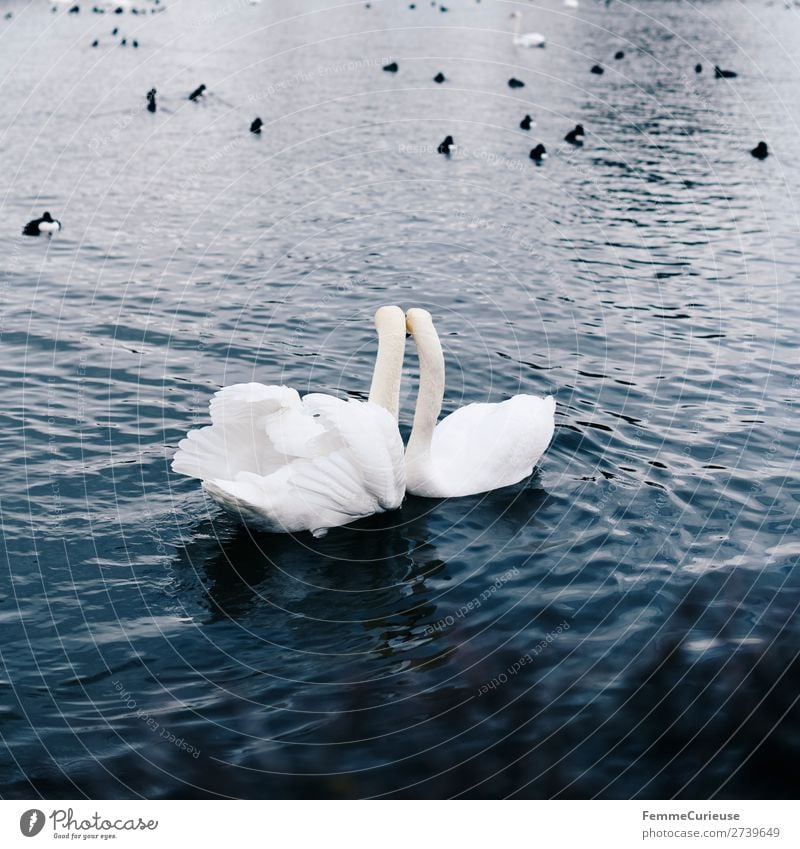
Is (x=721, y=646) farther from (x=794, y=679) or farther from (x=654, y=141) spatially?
(x=654, y=141)

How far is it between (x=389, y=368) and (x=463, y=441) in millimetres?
1792

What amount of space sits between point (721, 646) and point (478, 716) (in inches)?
109

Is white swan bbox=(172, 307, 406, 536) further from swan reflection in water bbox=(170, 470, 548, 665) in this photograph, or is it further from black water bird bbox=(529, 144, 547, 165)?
black water bird bbox=(529, 144, 547, 165)

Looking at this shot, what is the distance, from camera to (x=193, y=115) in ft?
122

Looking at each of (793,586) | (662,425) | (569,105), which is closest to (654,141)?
(569,105)

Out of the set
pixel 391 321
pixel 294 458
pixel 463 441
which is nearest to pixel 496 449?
pixel 463 441

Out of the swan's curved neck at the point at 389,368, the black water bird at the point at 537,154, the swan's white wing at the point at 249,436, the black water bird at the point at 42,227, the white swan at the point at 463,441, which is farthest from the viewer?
the black water bird at the point at 537,154

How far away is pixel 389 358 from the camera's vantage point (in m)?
12.0

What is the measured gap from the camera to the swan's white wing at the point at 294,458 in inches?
428

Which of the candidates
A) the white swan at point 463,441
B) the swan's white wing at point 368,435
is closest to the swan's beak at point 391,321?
the white swan at point 463,441

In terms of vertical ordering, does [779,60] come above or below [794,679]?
above

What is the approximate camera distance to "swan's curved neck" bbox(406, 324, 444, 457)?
1237 cm

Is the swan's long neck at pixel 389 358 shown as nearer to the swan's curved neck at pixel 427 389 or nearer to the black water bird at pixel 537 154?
the swan's curved neck at pixel 427 389
